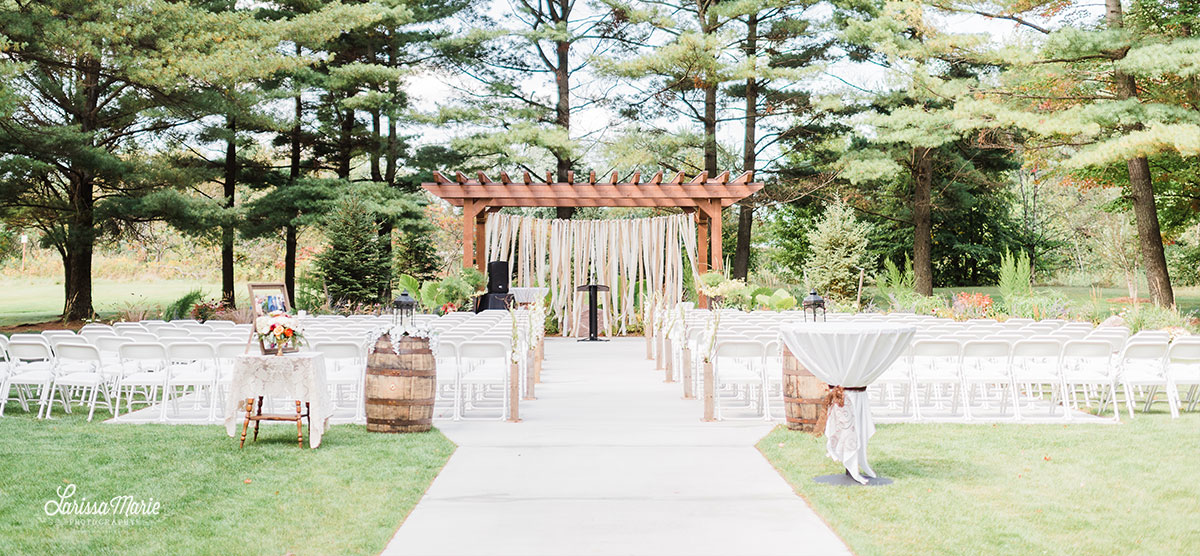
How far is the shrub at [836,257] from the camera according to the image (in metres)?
19.5

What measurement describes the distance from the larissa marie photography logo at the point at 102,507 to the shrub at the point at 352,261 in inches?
543

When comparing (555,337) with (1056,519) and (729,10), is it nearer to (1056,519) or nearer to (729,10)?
(729,10)

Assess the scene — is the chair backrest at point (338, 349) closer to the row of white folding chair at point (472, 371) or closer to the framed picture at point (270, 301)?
the framed picture at point (270, 301)

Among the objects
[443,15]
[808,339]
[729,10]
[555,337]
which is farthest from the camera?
[443,15]

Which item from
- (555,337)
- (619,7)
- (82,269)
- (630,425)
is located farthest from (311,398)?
(619,7)

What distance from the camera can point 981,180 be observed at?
22.8 metres

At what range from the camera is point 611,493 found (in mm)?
4746

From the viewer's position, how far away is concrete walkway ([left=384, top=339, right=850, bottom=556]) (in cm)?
386

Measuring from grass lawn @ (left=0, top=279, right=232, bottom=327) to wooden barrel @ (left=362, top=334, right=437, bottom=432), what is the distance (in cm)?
2391

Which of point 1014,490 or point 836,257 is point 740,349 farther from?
point 836,257

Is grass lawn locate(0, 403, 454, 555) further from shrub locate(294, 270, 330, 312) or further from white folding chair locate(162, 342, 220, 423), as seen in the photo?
shrub locate(294, 270, 330, 312)

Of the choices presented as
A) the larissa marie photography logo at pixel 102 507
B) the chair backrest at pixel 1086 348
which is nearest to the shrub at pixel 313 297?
the larissa marie photography logo at pixel 102 507

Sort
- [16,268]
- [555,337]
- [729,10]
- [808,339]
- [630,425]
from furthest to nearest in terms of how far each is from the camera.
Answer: [16,268], [729,10], [555,337], [630,425], [808,339]

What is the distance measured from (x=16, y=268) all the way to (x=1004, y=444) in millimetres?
37869
